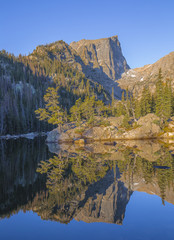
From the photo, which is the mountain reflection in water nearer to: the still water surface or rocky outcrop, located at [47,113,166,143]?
the still water surface

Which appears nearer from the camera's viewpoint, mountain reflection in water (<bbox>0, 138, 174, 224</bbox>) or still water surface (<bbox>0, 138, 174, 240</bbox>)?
still water surface (<bbox>0, 138, 174, 240</bbox>)

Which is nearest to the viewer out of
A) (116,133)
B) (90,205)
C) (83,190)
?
(90,205)

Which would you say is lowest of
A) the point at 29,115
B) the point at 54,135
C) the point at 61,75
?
the point at 54,135

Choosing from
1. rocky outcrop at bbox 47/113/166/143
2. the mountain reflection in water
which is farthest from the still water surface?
rocky outcrop at bbox 47/113/166/143

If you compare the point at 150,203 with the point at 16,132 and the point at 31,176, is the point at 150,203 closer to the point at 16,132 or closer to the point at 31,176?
the point at 31,176

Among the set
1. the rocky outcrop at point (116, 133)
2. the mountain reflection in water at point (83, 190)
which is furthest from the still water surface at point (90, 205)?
the rocky outcrop at point (116, 133)

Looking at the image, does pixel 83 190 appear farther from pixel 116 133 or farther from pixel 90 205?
pixel 116 133

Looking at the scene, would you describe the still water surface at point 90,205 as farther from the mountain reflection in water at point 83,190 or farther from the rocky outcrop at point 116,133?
the rocky outcrop at point 116,133

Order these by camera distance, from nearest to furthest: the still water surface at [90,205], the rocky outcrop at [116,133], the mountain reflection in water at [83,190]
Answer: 1. the still water surface at [90,205]
2. the mountain reflection in water at [83,190]
3. the rocky outcrop at [116,133]

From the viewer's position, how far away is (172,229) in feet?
23.0

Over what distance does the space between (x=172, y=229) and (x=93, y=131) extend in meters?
41.5

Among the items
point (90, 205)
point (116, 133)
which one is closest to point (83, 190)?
point (90, 205)

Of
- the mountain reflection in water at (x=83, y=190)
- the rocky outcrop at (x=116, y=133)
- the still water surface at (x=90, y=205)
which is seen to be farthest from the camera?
the rocky outcrop at (x=116, y=133)

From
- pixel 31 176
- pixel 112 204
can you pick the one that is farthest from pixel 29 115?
pixel 112 204
